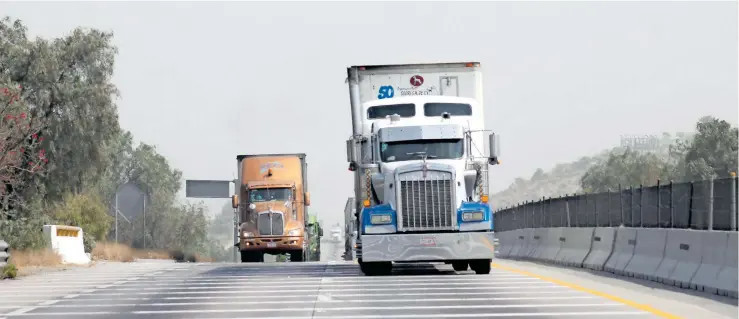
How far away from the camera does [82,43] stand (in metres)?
61.5

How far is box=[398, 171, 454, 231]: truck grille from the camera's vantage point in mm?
25812

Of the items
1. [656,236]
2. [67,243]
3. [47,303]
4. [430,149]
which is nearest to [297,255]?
[67,243]

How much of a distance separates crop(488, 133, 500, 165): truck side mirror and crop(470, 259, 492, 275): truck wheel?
2.09 m

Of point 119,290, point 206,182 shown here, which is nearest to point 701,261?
point 119,290

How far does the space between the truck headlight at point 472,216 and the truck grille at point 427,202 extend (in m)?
0.28

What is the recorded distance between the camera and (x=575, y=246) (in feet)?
101

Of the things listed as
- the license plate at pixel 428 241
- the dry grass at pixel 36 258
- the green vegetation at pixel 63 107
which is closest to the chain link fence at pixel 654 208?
the license plate at pixel 428 241

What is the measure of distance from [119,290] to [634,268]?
10.0 m

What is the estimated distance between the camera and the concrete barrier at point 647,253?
23.2 m

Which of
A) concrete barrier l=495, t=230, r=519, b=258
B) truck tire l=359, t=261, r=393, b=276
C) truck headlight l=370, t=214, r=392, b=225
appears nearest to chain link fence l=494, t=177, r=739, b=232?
concrete barrier l=495, t=230, r=519, b=258

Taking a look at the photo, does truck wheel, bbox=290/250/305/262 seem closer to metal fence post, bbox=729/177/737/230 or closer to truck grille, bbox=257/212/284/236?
truck grille, bbox=257/212/284/236

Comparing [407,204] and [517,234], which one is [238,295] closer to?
[407,204]

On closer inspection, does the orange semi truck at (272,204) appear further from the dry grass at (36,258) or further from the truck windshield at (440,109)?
the truck windshield at (440,109)

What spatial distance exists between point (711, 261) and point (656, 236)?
358 centimetres
